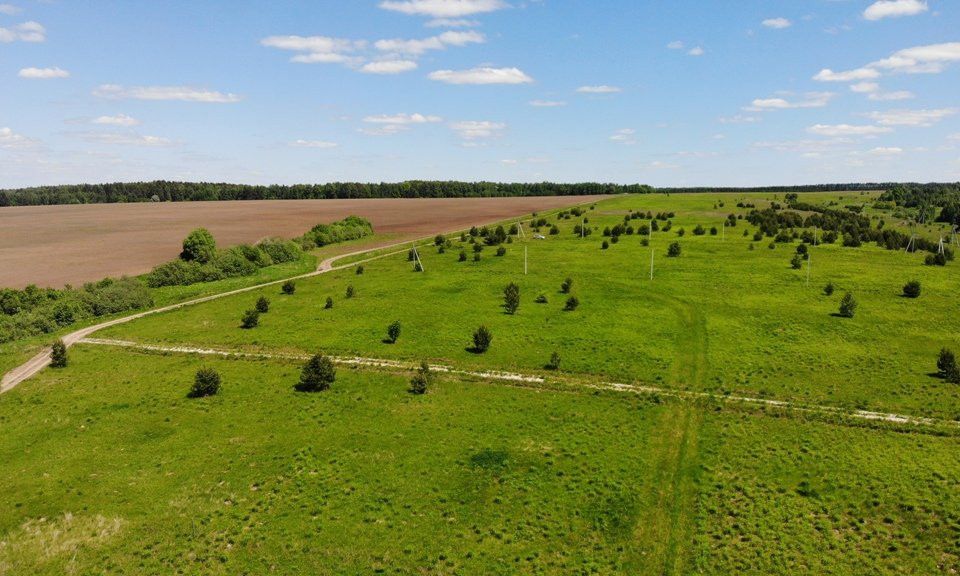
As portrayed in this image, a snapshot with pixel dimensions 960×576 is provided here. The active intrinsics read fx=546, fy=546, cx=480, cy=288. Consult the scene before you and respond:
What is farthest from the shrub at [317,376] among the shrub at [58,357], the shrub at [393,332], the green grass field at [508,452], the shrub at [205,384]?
the shrub at [58,357]

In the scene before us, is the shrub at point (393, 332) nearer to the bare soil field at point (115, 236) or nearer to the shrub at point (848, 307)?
the shrub at point (848, 307)

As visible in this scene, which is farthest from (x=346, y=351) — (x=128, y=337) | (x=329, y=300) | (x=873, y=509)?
(x=873, y=509)

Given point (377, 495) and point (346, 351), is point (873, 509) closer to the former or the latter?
point (377, 495)

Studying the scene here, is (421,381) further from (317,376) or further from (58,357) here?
(58,357)

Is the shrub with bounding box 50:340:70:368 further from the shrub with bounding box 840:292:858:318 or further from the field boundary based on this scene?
the shrub with bounding box 840:292:858:318

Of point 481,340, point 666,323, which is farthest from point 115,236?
point 666,323

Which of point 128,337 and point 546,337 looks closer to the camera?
point 546,337
